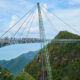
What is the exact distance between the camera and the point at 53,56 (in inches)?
2159

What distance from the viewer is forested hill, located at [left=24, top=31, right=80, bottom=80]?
42.3m

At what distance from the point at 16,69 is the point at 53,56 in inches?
2745

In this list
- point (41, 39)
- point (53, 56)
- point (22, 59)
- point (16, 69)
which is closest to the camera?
point (41, 39)

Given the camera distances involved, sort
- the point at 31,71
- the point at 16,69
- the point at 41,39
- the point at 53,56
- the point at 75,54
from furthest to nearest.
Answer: the point at 16,69
the point at 31,71
the point at 53,56
the point at 75,54
the point at 41,39

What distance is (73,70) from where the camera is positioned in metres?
41.9

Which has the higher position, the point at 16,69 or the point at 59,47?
the point at 59,47

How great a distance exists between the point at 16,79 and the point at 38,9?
19581 millimetres

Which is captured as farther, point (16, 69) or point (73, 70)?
point (16, 69)

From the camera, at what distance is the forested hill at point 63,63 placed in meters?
42.3

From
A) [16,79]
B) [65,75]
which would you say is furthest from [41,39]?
[65,75]

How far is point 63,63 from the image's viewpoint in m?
48.9

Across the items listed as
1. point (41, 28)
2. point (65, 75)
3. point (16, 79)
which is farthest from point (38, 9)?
point (65, 75)

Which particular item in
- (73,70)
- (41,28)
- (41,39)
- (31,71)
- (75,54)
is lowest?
(31,71)

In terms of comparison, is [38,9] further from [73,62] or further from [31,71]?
[31,71]
